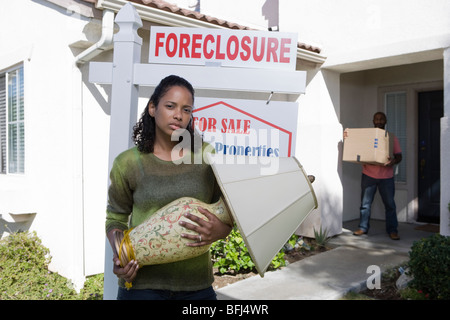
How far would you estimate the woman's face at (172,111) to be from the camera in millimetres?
1629

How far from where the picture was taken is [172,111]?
1635mm

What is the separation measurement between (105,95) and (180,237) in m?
3.35

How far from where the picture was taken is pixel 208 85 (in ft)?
6.53

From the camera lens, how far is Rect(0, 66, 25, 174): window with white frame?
205 inches

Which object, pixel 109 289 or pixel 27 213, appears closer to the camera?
pixel 109 289

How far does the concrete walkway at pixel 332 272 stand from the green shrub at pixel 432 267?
68 cm

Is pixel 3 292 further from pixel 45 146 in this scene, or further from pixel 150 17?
pixel 150 17

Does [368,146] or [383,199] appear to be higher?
[368,146]

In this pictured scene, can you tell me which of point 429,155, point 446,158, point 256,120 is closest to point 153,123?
point 256,120

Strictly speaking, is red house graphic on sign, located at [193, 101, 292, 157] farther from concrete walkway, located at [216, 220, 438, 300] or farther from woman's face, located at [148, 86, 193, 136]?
concrete walkway, located at [216, 220, 438, 300]

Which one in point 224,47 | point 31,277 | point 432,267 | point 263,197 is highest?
point 224,47

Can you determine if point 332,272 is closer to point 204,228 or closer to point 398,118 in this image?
point 204,228

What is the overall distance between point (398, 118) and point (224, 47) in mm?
6301

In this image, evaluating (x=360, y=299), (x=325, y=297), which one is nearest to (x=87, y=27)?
(x=325, y=297)
